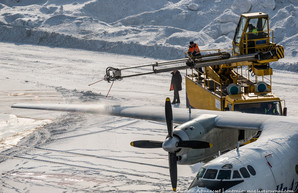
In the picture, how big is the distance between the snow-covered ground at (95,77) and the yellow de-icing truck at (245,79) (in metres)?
2.62

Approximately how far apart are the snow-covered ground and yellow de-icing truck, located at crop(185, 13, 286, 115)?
2615 mm

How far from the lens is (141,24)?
131 feet

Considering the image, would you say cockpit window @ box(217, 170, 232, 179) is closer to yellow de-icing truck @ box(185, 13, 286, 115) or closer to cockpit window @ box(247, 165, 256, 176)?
cockpit window @ box(247, 165, 256, 176)

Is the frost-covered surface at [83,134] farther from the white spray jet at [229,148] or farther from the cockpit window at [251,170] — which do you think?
the cockpit window at [251,170]

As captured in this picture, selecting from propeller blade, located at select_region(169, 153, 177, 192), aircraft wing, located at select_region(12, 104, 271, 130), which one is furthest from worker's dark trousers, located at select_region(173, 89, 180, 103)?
propeller blade, located at select_region(169, 153, 177, 192)

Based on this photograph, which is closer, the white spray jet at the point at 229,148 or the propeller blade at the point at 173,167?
the white spray jet at the point at 229,148

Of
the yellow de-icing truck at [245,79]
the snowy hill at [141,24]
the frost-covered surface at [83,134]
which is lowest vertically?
the frost-covered surface at [83,134]

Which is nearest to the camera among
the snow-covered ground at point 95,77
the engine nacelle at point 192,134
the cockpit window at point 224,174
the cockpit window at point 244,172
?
the cockpit window at point 224,174

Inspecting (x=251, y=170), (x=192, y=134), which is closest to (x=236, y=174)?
(x=251, y=170)

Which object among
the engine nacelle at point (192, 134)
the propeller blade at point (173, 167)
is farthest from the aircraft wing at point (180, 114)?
the propeller blade at point (173, 167)

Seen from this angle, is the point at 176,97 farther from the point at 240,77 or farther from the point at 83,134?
the point at 83,134

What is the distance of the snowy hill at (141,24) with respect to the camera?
3322cm

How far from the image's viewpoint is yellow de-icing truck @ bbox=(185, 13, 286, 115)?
15.5m

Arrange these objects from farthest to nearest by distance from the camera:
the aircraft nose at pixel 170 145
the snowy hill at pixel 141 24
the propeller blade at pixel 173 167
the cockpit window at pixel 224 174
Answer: the snowy hill at pixel 141 24 < the aircraft nose at pixel 170 145 < the propeller blade at pixel 173 167 < the cockpit window at pixel 224 174
